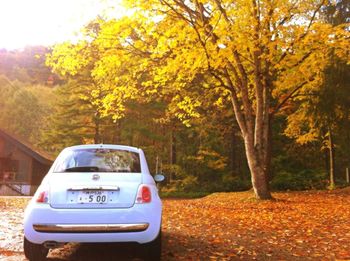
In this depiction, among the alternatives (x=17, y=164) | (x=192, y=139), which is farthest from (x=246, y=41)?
(x=192, y=139)

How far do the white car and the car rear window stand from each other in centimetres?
8

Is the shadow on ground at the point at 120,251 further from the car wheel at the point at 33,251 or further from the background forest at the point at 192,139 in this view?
the background forest at the point at 192,139

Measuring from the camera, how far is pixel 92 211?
5.63 metres

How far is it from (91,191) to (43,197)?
64 cm

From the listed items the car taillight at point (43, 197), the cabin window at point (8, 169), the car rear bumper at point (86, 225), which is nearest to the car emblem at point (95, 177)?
the car rear bumper at point (86, 225)

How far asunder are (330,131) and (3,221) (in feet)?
75.3

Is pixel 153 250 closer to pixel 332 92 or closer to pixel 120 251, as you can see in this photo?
pixel 120 251

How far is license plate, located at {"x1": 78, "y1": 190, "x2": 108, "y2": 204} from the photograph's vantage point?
572 cm

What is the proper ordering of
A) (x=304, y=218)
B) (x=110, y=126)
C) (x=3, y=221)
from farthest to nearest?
(x=110, y=126) < (x=304, y=218) < (x=3, y=221)

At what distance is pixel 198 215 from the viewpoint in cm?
1235

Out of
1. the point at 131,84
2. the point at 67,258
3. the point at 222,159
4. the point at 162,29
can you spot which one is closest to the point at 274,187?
the point at 222,159

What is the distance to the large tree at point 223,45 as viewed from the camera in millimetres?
14477

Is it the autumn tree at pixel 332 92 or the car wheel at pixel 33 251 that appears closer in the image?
the car wheel at pixel 33 251

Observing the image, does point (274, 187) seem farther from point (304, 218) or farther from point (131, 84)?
point (304, 218)
